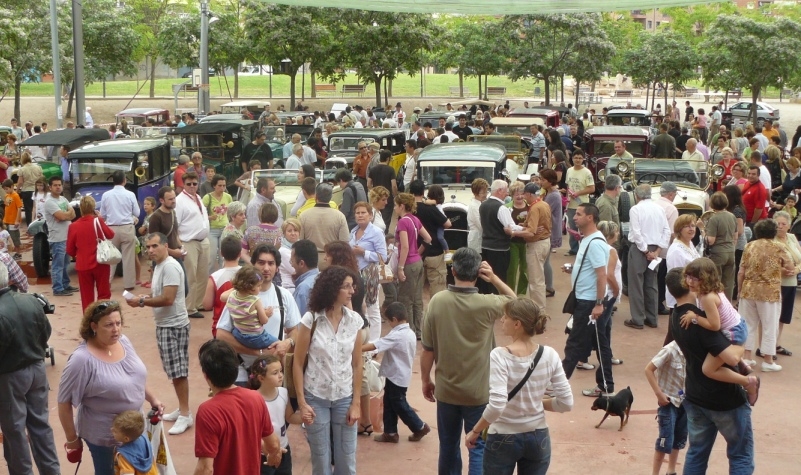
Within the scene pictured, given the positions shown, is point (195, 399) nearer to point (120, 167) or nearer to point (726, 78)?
point (120, 167)

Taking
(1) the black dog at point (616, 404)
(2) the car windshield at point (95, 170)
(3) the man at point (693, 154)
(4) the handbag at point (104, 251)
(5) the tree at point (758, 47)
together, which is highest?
(5) the tree at point (758, 47)

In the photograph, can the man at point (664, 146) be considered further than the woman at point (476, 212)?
Yes

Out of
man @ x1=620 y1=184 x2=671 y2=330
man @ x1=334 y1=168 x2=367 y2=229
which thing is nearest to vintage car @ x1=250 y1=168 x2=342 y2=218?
man @ x1=334 y1=168 x2=367 y2=229

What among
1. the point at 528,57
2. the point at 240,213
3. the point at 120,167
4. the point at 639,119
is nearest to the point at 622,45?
the point at 528,57

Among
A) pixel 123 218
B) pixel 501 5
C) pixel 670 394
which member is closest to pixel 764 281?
pixel 670 394

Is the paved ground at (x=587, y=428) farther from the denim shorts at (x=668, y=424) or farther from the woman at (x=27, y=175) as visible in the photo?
the woman at (x=27, y=175)

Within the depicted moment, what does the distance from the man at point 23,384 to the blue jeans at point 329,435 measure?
196 centimetres

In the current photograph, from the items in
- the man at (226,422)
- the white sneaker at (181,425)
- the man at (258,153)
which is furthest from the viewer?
the man at (258,153)

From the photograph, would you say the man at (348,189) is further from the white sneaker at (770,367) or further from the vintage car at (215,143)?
the vintage car at (215,143)

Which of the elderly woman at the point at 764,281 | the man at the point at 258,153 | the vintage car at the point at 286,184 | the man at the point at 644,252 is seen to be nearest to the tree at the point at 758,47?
the man at the point at 258,153

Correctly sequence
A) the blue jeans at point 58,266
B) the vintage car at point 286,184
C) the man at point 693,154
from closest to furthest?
the blue jeans at point 58,266 → the vintage car at point 286,184 → the man at point 693,154

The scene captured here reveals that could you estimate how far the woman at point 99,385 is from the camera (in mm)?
5672

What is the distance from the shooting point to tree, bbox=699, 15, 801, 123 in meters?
32.2

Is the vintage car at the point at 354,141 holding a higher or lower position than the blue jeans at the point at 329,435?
higher
